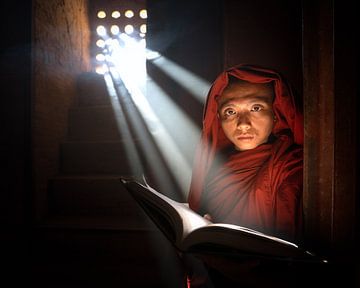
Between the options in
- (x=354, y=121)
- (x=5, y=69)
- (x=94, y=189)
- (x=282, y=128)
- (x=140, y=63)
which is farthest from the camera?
(x=140, y=63)

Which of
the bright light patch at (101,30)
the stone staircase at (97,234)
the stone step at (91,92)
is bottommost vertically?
the stone staircase at (97,234)

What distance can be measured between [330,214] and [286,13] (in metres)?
1.39

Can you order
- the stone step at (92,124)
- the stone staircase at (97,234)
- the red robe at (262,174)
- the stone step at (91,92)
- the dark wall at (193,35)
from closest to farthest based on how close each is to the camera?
1. the red robe at (262,174)
2. the stone staircase at (97,234)
3. the dark wall at (193,35)
4. the stone step at (92,124)
5. the stone step at (91,92)

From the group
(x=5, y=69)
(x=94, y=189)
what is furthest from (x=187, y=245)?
(x=5, y=69)

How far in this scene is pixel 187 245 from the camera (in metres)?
0.59

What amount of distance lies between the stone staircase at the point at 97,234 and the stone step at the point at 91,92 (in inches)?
49.8

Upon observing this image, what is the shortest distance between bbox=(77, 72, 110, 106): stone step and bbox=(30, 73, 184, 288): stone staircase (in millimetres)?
1264

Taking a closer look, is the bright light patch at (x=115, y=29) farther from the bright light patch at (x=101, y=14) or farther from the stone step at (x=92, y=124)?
the stone step at (x=92, y=124)

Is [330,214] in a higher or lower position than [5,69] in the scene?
lower

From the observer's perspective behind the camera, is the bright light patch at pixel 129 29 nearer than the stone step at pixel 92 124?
No

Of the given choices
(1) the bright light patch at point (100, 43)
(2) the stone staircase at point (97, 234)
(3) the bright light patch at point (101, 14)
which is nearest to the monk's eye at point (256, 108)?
(2) the stone staircase at point (97, 234)

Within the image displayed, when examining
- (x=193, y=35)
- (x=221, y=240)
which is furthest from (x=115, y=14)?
(x=221, y=240)

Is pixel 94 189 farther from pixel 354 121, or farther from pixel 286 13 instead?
pixel 354 121

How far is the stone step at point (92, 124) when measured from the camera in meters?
3.49
